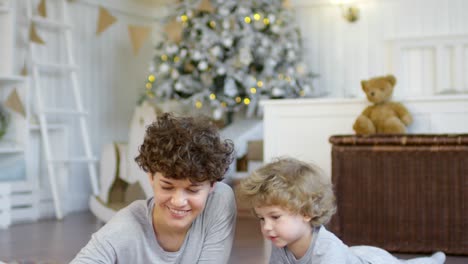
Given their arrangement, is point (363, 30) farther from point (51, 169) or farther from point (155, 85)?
point (51, 169)

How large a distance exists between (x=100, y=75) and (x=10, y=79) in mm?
1120

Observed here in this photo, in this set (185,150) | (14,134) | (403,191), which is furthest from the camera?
(14,134)

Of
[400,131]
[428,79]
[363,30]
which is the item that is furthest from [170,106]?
[400,131]

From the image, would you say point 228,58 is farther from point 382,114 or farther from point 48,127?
point 382,114

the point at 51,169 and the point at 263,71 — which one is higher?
the point at 263,71

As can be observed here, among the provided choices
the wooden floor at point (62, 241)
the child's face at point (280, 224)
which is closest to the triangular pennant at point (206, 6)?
the wooden floor at point (62, 241)

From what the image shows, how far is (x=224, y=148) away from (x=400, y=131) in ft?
5.90

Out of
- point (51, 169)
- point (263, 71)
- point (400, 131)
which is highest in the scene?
point (263, 71)

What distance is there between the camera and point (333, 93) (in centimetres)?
551

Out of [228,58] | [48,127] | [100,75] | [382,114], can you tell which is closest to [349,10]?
[228,58]

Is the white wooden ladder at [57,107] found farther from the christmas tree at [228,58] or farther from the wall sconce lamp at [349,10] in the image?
the wall sconce lamp at [349,10]

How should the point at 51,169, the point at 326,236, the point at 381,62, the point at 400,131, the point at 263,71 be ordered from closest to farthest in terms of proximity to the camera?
the point at 326,236
the point at 400,131
the point at 51,169
the point at 263,71
the point at 381,62

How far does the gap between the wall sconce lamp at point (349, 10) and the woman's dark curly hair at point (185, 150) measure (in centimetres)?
390

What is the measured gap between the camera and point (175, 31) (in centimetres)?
514
